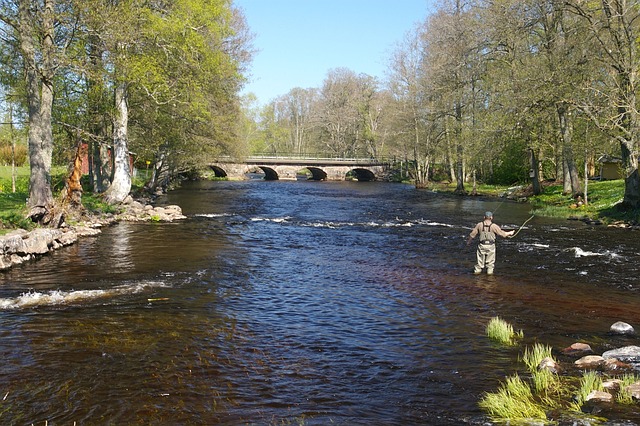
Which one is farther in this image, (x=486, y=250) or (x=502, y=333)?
(x=486, y=250)

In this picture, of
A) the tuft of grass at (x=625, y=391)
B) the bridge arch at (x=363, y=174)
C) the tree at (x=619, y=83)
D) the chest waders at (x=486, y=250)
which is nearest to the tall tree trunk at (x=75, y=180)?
the chest waders at (x=486, y=250)

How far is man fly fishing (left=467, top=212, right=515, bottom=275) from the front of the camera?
17375 millimetres

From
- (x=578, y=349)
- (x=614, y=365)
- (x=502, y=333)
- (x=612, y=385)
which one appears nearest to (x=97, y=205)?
(x=502, y=333)

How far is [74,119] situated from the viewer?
101ft

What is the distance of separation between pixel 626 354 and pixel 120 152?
28.5 metres

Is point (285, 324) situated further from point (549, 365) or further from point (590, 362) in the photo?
point (590, 362)

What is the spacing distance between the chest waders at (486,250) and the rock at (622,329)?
5707 millimetres

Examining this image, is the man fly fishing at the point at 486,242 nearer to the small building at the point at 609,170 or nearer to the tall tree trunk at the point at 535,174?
the tall tree trunk at the point at 535,174

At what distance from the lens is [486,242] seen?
1762 centimetres

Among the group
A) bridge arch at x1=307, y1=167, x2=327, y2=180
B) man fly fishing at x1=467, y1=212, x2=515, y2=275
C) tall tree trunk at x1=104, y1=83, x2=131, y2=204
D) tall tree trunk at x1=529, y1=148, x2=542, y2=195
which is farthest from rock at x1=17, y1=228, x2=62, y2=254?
bridge arch at x1=307, y1=167, x2=327, y2=180

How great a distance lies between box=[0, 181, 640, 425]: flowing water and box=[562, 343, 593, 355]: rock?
265mm

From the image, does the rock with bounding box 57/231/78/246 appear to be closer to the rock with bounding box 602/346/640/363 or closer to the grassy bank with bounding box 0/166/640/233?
the grassy bank with bounding box 0/166/640/233

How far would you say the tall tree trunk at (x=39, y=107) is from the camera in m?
21.3

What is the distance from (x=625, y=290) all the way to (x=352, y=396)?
439 inches
